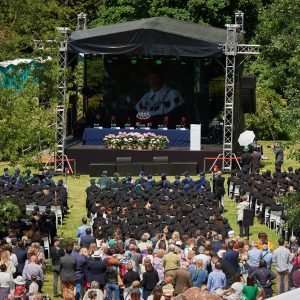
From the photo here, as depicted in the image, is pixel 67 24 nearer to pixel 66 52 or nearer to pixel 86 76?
pixel 86 76

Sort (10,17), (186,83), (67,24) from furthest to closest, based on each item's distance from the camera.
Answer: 1. (67,24)
2. (186,83)
3. (10,17)

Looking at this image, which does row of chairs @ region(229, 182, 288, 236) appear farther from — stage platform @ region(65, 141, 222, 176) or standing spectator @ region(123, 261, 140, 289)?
stage platform @ region(65, 141, 222, 176)

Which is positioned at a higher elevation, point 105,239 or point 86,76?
point 86,76

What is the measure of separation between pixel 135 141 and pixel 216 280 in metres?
Answer: 21.0

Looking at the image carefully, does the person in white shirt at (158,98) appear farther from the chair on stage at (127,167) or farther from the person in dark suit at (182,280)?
the person in dark suit at (182,280)

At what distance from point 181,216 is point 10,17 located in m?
7.14

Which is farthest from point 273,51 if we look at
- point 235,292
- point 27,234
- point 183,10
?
point 235,292

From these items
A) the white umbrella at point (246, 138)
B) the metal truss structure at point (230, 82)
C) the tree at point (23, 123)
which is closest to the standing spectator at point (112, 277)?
the tree at point (23, 123)

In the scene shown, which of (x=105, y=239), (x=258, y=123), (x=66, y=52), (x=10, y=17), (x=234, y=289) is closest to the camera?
(x=234, y=289)

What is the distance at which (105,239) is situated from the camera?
23562 mm

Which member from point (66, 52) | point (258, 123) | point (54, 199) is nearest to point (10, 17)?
point (54, 199)

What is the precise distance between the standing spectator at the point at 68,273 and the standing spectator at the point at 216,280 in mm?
2734

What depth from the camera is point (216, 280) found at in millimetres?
19812

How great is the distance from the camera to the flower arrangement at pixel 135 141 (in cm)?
4059
